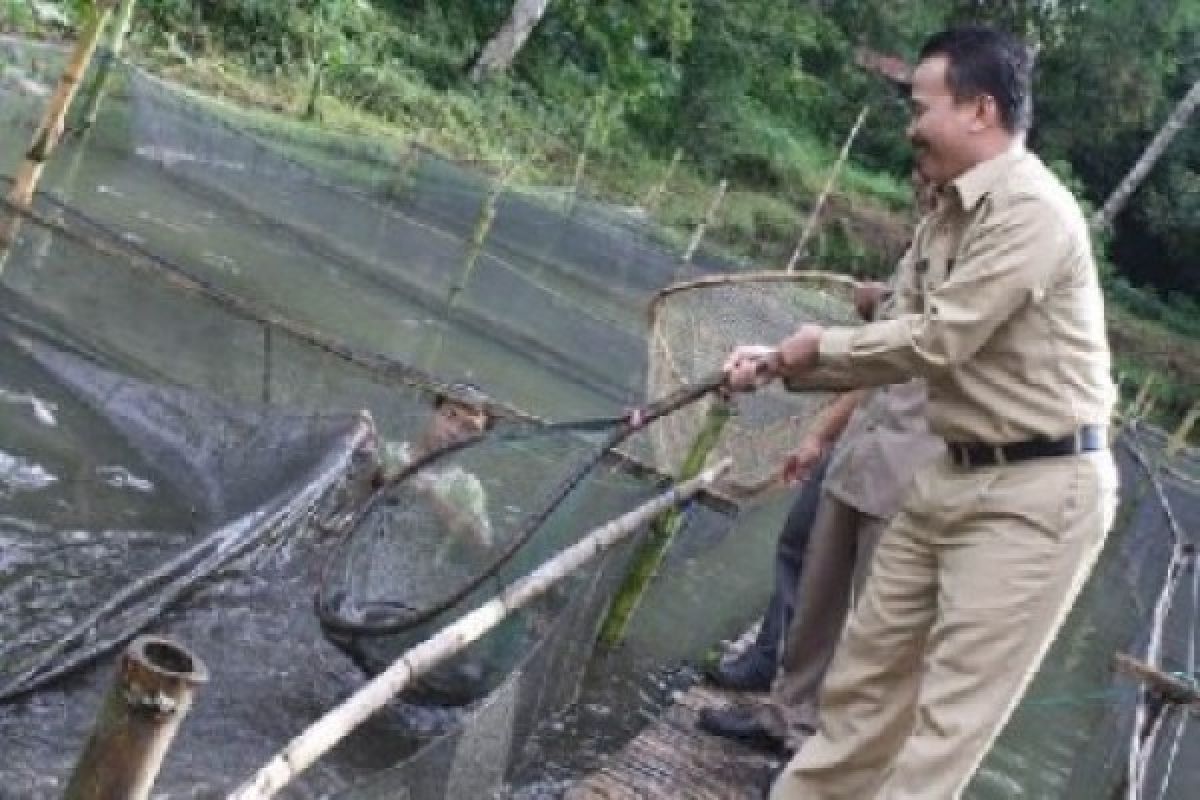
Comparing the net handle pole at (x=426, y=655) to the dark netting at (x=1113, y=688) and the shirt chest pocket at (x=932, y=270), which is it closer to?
the shirt chest pocket at (x=932, y=270)

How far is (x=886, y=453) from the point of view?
362 centimetres

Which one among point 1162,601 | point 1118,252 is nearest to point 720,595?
point 1162,601

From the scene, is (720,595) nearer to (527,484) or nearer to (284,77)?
(527,484)

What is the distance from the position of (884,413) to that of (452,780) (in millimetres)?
1442

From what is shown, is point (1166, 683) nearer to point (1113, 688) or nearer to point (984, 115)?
point (984, 115)

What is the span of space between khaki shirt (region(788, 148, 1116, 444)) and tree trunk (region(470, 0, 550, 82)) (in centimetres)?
1654

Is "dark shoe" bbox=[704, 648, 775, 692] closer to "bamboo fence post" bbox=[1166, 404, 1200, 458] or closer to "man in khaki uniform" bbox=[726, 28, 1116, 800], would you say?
"man in khaki uniform" bbox=[726, 28, 1116, 800]

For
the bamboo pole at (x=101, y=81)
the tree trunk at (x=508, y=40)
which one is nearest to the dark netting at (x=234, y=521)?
the bamboo pole at (x=101, y=81)

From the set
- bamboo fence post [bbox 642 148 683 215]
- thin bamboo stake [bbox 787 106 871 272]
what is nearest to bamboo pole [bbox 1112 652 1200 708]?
thin bamboo stake [bbox 787 106 871 272]

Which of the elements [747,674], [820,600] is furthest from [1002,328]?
[747,674]

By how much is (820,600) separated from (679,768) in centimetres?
60

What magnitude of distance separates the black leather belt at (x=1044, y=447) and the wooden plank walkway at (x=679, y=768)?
139 centimetres

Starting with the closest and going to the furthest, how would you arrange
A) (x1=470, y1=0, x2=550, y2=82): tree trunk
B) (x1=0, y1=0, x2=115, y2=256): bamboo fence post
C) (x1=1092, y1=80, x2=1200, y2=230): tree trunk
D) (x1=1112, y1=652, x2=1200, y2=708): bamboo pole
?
(x1=1112, y1=652, x2=1200, y2=708): bamboo pole → (x1=0, y1=0, x2=115, y2=256): bamboo fence post → (x1=470, y1=0, x2=550, y2=82): tree trunk → (x1=1092, y1=80, x2=1200, y2=230): tree trunk

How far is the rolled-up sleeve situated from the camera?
8.79ft
